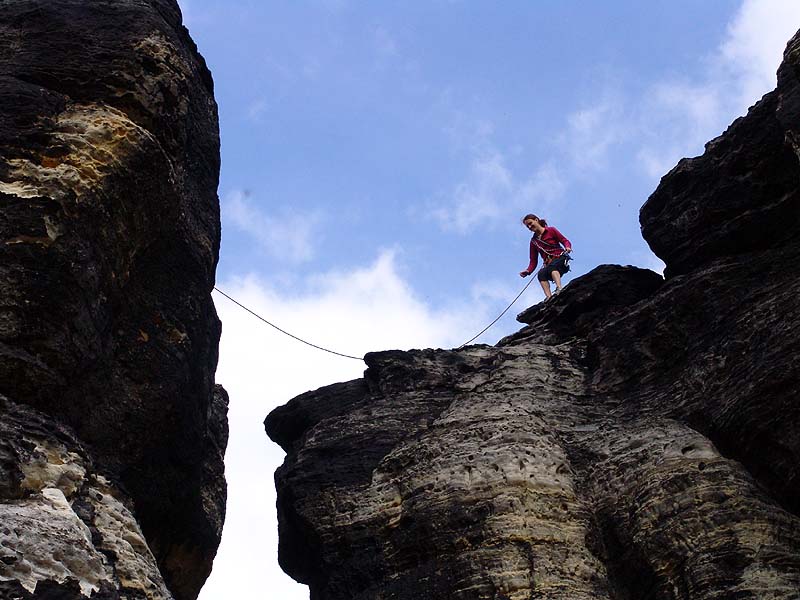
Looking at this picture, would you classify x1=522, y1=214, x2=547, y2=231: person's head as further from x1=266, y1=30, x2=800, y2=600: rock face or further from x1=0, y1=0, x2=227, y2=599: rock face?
x1=0, y1=0, x2=227, y2=599: rock face

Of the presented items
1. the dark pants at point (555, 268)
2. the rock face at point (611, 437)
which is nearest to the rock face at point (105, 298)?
the rock face at point (611, 437)

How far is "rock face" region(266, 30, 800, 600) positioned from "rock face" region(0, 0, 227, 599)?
2.59 m

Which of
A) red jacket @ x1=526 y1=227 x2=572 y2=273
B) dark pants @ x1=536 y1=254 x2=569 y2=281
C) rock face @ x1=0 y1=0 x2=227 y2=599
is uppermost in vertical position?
red jacket @ x1=526 y1=227 x2=572 y2=273

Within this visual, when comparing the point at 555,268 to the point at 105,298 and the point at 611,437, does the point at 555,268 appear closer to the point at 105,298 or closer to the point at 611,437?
the point at 611,437

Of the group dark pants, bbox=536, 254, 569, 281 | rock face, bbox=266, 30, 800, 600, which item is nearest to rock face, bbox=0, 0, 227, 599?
rock face, bbox=266, 30, 800, 600

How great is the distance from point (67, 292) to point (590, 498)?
7.82m

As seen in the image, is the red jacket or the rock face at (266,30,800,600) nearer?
the rock face at (266,30,800,600)

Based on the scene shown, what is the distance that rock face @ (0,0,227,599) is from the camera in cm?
954

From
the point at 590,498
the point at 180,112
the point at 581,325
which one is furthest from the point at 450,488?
the point at 180,112

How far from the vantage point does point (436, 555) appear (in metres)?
14.6

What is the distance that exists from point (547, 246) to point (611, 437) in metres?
7.00

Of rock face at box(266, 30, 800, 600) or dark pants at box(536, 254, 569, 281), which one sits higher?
dark pants at box(536, 254, 569, 281)

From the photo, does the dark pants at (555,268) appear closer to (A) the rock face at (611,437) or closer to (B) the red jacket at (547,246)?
(B) the red jacket at (547,246)

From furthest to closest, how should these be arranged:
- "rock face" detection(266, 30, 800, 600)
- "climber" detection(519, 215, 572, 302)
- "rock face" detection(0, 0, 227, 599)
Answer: "climber" detection(519, 215, 572, 302) < "rock face" detection(266, 30, 800, 600) < "rock face" detection(0, 0, 227, 599)
